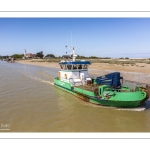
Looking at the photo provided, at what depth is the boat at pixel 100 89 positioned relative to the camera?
11859mm

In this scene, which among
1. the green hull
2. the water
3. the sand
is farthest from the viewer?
the sand

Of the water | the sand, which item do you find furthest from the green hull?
the sand

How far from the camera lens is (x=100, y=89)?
43.0 feet

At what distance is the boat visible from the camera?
467 inches

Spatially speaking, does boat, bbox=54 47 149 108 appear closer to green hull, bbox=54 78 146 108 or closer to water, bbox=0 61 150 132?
green hull, bbox=54 78 146 108

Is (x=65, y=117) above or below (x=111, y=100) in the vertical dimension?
below

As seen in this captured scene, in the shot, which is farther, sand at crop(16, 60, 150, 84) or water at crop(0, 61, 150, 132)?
sand at crop(16, 60, 150, 84)

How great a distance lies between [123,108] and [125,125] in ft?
8.20

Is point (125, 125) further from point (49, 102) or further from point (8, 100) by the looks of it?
point (8, 100)

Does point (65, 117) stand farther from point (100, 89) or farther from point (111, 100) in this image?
point (100, 89)

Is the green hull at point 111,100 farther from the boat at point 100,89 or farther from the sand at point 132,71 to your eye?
the sand at point 132,71

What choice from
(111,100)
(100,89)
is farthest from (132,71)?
(111,100)

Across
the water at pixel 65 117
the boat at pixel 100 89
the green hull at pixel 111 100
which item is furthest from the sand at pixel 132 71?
the water at pixel 65 117
